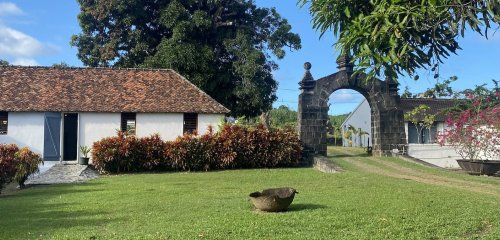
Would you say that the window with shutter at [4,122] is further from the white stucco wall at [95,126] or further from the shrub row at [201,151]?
the shrub row at [201,151]

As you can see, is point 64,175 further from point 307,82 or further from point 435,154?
point 435,154

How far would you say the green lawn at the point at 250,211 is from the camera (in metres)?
7.47

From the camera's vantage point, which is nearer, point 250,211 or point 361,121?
point 250,211

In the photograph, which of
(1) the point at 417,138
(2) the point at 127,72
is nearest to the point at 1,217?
(2) the point at 127,72

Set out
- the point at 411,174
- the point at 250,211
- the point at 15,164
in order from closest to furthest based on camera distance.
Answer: the point at 250,211
the point at 15,164
the point at 411,174

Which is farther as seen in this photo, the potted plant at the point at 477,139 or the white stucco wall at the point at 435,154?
the white stucco wall at the point at 435,154

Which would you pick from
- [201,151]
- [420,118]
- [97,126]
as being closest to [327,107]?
[201,151]

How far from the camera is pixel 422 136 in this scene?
34.6 m

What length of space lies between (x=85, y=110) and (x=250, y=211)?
1538 centimetres

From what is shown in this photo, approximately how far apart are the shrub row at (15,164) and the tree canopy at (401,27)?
1141 cm

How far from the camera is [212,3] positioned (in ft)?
96.1

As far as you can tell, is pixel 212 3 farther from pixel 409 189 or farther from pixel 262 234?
pixel 262 234

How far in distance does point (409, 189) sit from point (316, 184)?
2.79 m

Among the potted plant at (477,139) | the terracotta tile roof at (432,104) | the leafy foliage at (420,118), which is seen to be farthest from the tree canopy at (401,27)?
the terracotta tile roof at (432,104)
